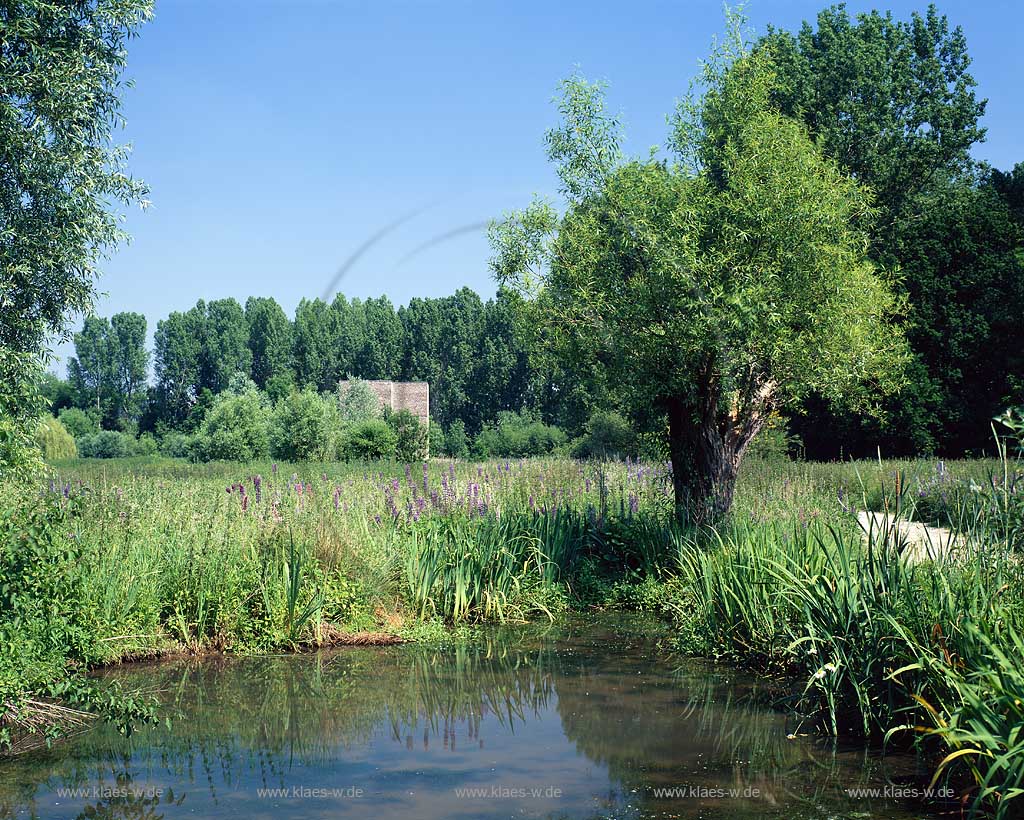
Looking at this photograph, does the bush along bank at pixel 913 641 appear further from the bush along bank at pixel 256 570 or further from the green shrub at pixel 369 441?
the green shrub at pixel 369 441

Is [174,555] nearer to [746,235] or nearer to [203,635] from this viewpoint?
Answer: [203,635]

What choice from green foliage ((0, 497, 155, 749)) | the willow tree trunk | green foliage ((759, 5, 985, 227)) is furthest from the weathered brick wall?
green foliage ((0, 497, 155, 749))

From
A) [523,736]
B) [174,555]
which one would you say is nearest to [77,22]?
[174,555]

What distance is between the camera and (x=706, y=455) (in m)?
10.3

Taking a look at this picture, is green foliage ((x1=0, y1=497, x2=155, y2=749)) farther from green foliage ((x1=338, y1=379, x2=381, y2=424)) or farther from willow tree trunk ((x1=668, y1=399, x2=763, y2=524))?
green foliage ((x1=338, y1=379, x2=381, y2=424))

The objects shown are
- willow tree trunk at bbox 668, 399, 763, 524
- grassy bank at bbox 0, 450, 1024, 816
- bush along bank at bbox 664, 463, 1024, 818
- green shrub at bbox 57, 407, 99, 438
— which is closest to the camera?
bush along bank at bbox 664, 463, 1024, 818

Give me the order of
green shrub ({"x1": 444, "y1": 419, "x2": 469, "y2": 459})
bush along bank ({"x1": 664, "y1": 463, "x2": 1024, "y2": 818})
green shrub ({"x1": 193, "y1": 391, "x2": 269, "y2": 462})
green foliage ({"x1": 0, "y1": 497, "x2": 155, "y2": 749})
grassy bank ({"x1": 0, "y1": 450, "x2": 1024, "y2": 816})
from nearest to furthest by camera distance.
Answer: bush along bank ({"x1": 664, "y1": 463, "x2": 1024, "y2": 818}) → grassy bank ({"x1": 0, "y1": 450, "x2": 1024, "y2": 816}) → green foliage ({"x1": 0, "y1": 497, "x2": 155, "y2": 749}) → green shrub ({"x1": 193, "y1": 391, "x2": 269, "y2": 462}) → green shrub ({"x1": 444, "y1": 419, "x2": 469, "y2": 459})

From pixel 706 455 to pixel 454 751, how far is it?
543 centimetres

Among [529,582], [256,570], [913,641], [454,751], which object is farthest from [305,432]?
[913,641]

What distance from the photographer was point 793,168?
371 inches

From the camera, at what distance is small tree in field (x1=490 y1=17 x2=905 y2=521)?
918 centimetres

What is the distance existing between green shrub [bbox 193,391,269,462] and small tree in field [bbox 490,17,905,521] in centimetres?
2222

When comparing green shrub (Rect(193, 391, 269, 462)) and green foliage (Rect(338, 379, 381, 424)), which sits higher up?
green foliage (Rect(338, 379, 381, 424))

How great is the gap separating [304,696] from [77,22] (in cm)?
972
